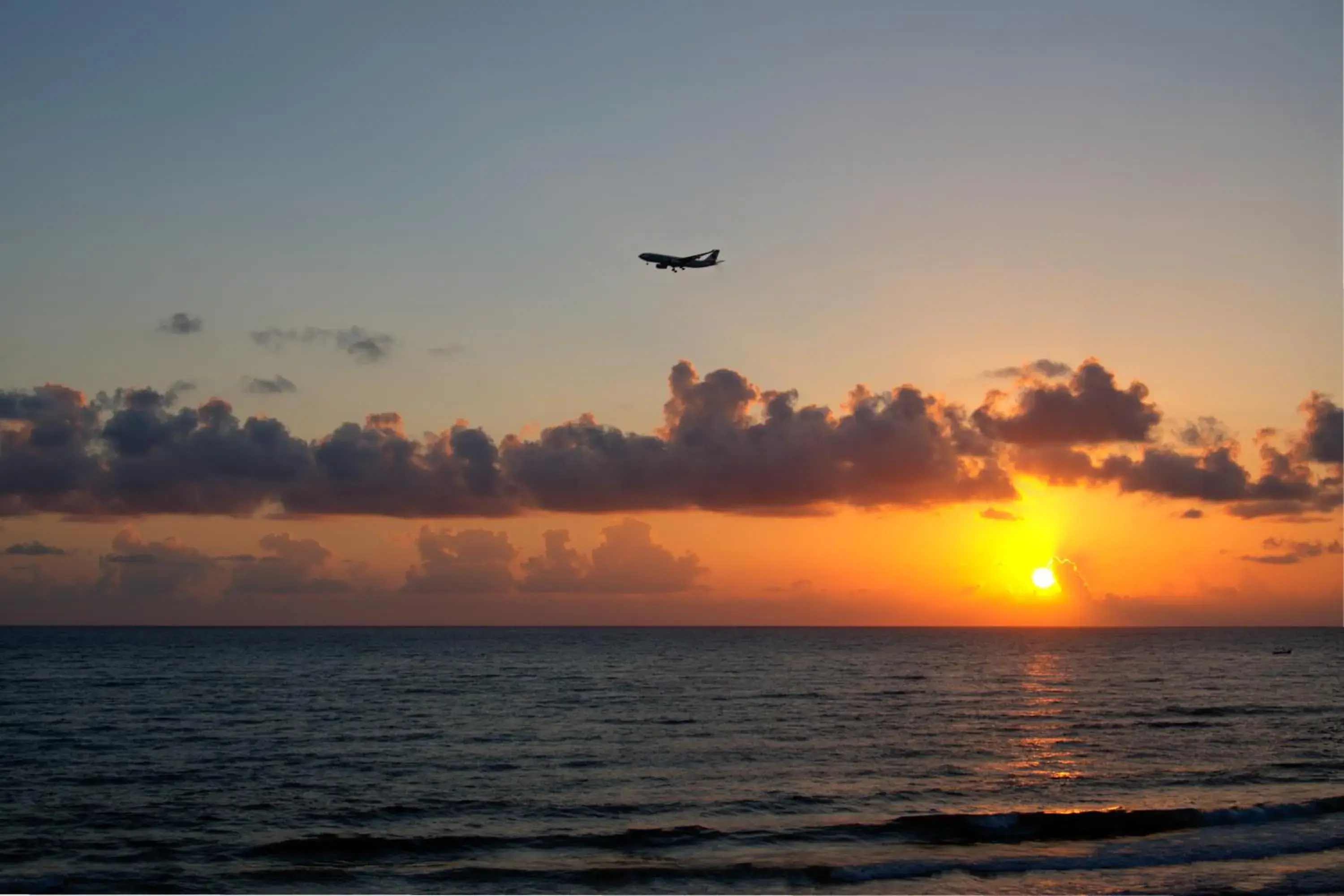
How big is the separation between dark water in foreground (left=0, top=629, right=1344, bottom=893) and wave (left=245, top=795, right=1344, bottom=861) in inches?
6.2

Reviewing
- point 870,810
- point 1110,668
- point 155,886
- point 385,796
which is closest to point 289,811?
point 385,796

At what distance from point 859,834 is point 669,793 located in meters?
10.5

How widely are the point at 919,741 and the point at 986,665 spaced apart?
104447 mm

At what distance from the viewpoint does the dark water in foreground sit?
39000 millimetres

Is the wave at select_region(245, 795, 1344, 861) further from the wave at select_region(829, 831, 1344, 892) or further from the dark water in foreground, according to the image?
the wave at select_region(829, 831, 1344, 892)

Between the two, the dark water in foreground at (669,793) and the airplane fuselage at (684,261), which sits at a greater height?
the airplane fuselage at (684,261)

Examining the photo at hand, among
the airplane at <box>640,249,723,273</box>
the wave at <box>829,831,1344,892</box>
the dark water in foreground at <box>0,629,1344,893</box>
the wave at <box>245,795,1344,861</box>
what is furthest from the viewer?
the airplane at <box>640,249,723,273</box>

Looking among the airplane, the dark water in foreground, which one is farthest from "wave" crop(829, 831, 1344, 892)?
the airplane

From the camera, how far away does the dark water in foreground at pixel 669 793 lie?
3900cm

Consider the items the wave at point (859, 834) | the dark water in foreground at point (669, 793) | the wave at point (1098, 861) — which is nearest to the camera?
the wave at point (1098, 861)

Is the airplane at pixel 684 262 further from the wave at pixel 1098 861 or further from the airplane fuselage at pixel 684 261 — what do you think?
the wave at pixel 1098 861

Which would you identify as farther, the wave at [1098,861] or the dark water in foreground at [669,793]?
the dark water in foreground at [669,793]

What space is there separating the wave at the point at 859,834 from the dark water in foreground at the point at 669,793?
0.16m

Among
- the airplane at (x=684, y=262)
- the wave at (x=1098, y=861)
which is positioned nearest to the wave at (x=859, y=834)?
the wave at (x=1098, y=861)
